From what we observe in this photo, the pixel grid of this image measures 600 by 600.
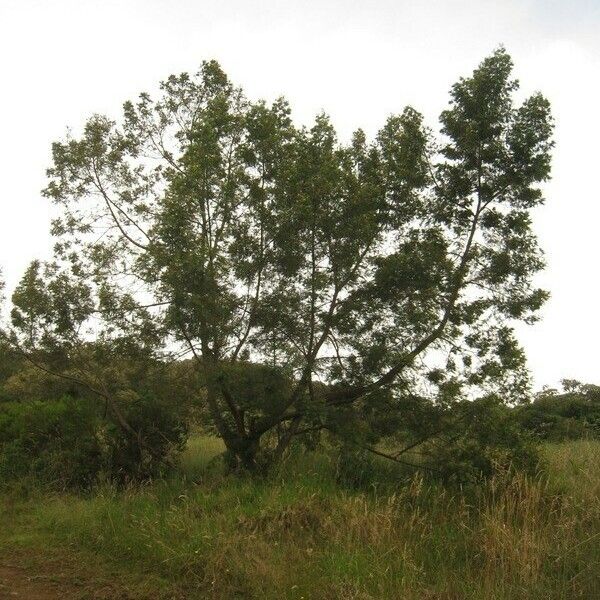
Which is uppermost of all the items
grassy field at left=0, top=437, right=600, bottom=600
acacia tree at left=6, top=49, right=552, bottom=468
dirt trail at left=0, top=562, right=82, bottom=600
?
acacia tree at left=6, top=49, right=552, bottom=468

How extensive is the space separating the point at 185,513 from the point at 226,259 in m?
3.80

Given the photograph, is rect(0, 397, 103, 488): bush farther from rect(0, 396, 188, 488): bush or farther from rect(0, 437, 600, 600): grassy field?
rect(0, 437, 600, 600): grassy field

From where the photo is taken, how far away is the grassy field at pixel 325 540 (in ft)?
17.6

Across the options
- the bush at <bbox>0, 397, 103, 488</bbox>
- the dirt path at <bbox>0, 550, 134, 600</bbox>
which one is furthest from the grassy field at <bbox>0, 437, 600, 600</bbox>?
the bush at <bbox>0, 397, 103, 488</bbox>

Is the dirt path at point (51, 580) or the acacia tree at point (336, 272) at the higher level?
the acacia tree at point (336, 272)

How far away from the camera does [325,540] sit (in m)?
6.36

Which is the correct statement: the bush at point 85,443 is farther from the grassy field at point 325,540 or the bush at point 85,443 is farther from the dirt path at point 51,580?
the dirt path at point 51,580

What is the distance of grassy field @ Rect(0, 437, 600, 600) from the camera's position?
5355mm

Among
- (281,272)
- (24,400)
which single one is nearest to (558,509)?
(281,272)

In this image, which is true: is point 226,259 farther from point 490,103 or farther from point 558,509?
point 558,509

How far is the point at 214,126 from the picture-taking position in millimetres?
10070

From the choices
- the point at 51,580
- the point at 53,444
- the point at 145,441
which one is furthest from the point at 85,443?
the point at 51,580

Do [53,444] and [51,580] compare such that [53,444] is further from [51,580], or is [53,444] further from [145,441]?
[51,580]

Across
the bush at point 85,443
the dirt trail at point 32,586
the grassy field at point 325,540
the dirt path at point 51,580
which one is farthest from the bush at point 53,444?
the dirt trail at point 32,586
